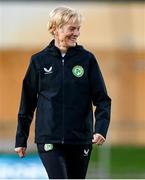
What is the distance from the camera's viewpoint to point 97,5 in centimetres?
2295

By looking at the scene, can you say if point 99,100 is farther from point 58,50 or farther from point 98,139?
point 58,50

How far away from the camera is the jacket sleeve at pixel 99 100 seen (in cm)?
546

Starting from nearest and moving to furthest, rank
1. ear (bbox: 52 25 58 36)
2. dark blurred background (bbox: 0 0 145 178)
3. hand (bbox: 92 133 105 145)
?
hand (bbox: 92 133 105 145), ear (bbox: 52 25 58 36), dark blurred background (bbox: 0 0 145 178)

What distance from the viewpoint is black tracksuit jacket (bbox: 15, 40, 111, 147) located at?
538 centimetres

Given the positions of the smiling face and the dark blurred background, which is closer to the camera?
the smiling face

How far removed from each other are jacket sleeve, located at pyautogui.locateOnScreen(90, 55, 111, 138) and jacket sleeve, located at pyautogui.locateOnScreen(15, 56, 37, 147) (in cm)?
36

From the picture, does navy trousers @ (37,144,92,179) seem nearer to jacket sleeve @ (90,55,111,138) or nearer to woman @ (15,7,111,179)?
woman @ (15,7,111,179)

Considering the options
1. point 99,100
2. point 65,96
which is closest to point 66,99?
point 65,96

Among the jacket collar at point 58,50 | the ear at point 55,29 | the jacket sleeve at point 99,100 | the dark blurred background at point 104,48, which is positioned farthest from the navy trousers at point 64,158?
the dark blurred background at point 104,48

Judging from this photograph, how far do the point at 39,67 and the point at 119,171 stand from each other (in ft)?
28.0

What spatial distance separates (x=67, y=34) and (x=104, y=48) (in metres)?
17.8

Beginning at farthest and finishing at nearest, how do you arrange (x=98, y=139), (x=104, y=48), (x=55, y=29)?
(x=104, y=48) → (x=55, y=29) → (x=98, y=139)

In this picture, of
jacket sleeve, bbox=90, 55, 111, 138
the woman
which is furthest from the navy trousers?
jacket sleeve, bbox=90, 55, 111, 138

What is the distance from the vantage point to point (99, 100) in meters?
5.51
